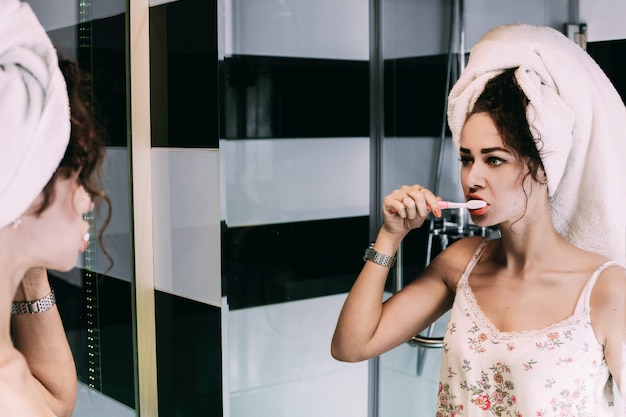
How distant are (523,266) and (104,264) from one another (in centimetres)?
101

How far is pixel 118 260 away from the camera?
2115mm

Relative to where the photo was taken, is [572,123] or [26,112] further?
[572,123]

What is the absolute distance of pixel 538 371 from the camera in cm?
147

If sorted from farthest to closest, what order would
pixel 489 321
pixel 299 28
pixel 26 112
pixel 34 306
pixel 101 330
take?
pixel 299 28 → pixel 101 330 → pixel 489 321 → pixel 34 306 → pixel 26 112

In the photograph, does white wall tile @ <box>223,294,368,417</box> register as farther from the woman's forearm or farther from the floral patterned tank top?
the woman's forearm

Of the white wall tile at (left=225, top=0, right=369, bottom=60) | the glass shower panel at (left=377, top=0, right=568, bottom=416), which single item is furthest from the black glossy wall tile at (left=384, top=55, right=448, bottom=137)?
the white wall tile at (left=225, top=0, right=369, bottom=60)

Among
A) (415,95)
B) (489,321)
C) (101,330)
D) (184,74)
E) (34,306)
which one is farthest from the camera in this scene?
(415,95)

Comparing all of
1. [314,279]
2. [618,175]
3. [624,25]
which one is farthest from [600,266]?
[314,279]

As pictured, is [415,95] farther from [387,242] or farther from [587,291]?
[587,291]

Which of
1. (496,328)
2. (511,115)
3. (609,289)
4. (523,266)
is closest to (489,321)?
(496,328)

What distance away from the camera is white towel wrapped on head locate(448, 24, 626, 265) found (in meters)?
1.47

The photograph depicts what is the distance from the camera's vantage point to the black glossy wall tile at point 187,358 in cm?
231

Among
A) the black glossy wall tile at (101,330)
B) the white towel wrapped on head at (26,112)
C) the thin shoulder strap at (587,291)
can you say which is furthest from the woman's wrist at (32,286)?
the thin shoulder strap at (587,291)

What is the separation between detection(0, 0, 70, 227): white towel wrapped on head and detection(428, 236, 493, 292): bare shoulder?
37.7 inches
